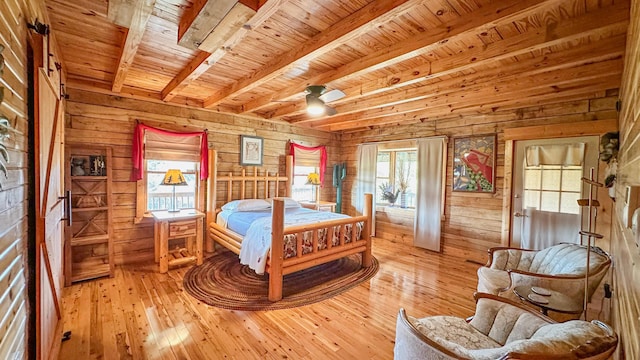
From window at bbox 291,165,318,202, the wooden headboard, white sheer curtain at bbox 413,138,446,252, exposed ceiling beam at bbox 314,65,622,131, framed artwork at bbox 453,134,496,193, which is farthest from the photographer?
window at bbox 291,165,318,202

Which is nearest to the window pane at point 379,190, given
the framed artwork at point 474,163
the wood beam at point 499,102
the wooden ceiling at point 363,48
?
the wood beam at point 499,102

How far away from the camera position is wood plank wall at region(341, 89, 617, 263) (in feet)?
11.4

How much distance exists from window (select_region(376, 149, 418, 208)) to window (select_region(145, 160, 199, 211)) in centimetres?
358

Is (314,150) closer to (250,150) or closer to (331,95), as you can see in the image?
(250,150)

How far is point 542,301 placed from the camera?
187 centimetres

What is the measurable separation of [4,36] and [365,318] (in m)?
2.98

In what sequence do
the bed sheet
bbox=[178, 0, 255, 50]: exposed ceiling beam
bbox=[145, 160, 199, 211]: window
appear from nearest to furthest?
1. bbox=[178, 0, 255, 50]: exposed ceiling beam
2. the bed sheet
3. bbox=[145, 160, 199, 211]: window

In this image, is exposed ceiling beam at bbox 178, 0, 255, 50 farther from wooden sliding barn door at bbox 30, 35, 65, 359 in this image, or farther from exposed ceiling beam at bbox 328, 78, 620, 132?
exposed ceiling beam at bbox 328, 78, 620, 132

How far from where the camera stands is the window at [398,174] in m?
5.34

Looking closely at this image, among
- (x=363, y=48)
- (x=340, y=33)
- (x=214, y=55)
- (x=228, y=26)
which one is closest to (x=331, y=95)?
(x=363, y=48)

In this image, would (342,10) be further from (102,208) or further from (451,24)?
(102,208)

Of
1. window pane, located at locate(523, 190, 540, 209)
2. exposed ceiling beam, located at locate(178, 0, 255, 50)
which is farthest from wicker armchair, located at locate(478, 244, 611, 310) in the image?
exposed ceiling beam, located at locate(178, 0, 255, 50)

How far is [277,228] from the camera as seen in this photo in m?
2.88

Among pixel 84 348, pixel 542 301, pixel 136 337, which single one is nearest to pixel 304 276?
pixel 136 337
